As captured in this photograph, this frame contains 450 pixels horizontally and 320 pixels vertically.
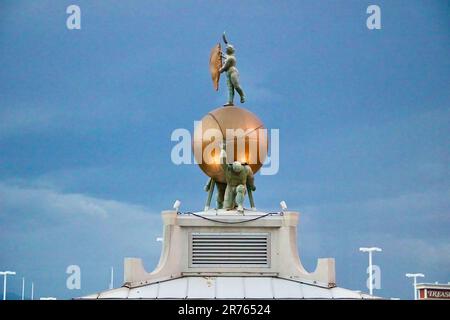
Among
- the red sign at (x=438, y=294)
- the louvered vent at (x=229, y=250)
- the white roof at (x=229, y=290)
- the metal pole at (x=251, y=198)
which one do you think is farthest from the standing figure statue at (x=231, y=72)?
the red sign at (x=438, y=294)

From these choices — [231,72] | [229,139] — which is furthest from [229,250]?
[231,72]

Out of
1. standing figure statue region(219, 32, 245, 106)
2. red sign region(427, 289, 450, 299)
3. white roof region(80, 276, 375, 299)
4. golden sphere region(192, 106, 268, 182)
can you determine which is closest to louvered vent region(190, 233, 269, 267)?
white roof region(80, 276, 375, 299)

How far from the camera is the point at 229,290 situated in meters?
43.7

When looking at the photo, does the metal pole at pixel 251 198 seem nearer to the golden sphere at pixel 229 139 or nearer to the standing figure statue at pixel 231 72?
the golden sphere at pixel 229 139

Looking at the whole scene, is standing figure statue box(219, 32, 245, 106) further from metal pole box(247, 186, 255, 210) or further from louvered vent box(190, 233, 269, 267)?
louvered vent box(190, 233, 269, 267)

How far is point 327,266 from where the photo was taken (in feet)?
146

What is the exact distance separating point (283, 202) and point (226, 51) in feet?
28.3

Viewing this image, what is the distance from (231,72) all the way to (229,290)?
12.0 metres

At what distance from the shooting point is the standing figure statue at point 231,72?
50.4 m

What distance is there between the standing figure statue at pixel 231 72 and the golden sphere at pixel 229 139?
59.0 inches

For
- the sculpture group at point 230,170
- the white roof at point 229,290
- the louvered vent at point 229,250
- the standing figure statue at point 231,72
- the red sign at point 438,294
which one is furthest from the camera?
the red sign at point 438,294
